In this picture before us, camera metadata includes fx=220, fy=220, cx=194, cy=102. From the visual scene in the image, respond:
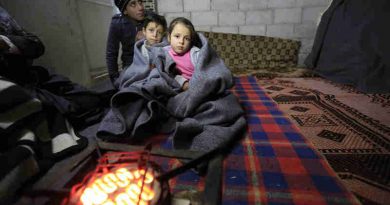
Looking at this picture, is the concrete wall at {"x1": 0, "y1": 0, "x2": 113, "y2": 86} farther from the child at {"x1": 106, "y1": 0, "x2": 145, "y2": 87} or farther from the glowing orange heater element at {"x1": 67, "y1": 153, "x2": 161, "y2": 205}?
the glowing orange heater element at {"x1": 67, "y1": 153, "x2": 161, "y2": 205}

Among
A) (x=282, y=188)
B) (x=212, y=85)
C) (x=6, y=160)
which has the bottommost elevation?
(x=282, y=188)

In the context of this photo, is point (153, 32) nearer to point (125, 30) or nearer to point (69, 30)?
point (125, 30)

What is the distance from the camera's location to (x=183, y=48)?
49.3 inches

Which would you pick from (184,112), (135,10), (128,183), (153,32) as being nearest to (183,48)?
(153,32)

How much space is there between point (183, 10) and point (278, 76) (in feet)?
3.90

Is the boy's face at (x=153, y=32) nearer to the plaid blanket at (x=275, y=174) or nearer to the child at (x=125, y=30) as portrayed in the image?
the child at (x=125, y=30)

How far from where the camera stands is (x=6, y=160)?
25.9 inches

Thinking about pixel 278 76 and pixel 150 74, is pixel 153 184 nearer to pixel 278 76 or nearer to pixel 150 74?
pixel 150 74

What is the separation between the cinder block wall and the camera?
2.19 meters

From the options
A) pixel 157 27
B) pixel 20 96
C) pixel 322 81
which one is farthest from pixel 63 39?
pixel 322 81

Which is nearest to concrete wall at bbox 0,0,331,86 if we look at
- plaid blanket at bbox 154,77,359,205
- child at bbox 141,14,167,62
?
child at bbox 141,14,167,62

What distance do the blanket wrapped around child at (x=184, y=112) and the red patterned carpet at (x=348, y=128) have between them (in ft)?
1.11

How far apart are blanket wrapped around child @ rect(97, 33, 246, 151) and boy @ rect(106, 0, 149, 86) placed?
2.23 ft

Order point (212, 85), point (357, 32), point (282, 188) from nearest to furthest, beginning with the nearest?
point (282, 188)
point (212, 85)
point (357, 32)
